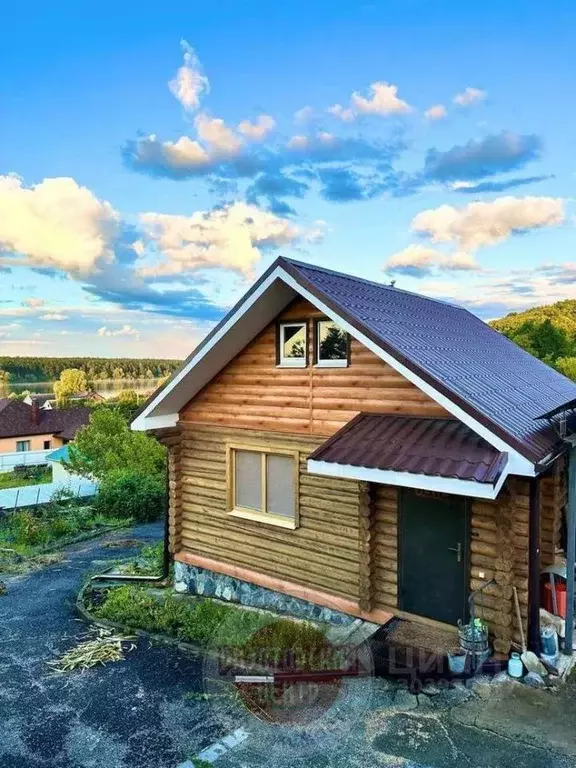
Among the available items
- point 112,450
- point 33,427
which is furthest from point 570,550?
point 33,427

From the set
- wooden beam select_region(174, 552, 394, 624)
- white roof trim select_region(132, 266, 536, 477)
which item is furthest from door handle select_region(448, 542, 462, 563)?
white roof trim select_region(132, 266, 536, 477)

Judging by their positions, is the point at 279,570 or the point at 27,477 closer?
the point at 279,570

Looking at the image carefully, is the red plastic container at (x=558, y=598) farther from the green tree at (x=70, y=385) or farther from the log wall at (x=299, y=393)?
the green tree at (x=70, y=385)

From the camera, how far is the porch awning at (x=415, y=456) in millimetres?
6227

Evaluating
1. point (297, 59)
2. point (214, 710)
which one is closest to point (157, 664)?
point (214, 710)

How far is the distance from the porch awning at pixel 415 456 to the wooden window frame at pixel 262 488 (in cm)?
169

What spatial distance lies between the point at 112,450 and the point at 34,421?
3380 centimetres

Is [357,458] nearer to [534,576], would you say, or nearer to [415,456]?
[415,456]

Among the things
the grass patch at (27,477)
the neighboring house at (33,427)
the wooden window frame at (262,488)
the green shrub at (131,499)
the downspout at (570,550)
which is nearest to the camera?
the downspout at (570,550)

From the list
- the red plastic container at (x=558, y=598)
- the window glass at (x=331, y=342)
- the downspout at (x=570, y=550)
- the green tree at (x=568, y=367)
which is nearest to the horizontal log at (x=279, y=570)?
the red plastic container at (x=558, y=598)

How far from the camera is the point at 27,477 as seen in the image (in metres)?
44.8

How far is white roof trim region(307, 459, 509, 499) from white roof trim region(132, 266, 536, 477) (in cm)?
25

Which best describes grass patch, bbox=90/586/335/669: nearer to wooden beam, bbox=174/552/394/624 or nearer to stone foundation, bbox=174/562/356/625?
stone foundation, bbox=174/562/356/625

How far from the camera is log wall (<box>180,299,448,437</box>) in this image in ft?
27.3
